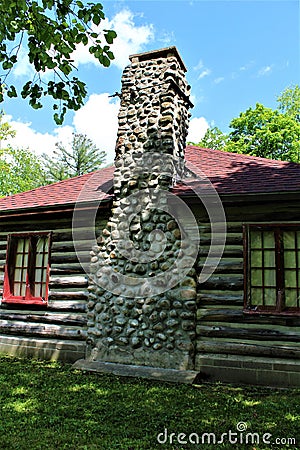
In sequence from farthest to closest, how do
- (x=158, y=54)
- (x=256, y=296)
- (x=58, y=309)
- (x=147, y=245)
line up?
(x=158, y=54)
(x=58, y=309)
(x=147, y=245)
(x=256, y=296)

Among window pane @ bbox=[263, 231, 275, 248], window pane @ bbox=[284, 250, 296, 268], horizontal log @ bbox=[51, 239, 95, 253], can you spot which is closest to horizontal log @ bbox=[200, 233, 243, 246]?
window pane @ bbox=[263, 231, 275, 248]

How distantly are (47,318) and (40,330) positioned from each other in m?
0.31

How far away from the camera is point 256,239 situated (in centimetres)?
760

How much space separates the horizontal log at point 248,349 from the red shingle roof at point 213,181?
2648 millimetres

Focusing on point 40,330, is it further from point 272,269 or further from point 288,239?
point 288,239

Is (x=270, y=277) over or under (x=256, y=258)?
under

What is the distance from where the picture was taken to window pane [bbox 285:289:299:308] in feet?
23.5

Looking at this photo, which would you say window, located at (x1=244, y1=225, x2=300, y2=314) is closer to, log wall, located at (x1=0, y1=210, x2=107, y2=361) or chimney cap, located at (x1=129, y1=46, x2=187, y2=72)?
log wall, located at (x1=0, y1=210, x2=107, y2=361)

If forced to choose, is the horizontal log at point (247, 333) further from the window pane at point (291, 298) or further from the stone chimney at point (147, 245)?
the window pane at point (291, 298)

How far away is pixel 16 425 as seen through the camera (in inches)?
197

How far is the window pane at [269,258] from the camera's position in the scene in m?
7.44

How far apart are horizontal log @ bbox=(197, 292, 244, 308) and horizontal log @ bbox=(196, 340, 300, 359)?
0.70 meters

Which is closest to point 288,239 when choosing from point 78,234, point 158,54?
point 78,234

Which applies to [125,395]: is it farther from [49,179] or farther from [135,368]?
[49,179]
